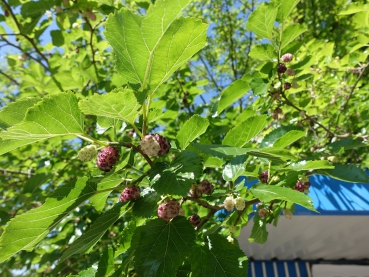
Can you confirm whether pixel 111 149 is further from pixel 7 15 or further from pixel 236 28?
pixel 236 28

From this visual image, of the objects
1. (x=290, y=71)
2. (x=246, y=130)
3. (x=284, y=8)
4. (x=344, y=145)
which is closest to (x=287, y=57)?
(x=290, y=71)

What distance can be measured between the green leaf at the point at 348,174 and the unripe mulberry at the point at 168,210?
457mm

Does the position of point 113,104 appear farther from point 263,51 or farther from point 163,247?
point 263,51

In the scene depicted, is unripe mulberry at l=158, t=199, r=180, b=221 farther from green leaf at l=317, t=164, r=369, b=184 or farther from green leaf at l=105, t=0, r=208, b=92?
green leaf at l=317, t=164, r=369, b=184

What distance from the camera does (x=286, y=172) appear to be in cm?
89

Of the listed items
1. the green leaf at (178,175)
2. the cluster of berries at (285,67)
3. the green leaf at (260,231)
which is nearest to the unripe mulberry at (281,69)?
the cluster of berries at (285,67)

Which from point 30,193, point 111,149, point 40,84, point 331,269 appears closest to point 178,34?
point 111,149

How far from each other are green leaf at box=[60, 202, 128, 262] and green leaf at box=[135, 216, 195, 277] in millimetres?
71

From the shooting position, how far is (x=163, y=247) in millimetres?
629

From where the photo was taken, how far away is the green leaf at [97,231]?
621mm

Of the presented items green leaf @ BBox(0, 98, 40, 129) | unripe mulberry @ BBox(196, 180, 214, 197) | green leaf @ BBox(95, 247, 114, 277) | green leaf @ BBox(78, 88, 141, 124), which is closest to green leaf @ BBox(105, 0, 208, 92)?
green leaf @ BBox(78, 88, 141, 124)

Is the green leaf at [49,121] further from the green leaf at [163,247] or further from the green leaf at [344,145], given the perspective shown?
the green leaf at [344,145]

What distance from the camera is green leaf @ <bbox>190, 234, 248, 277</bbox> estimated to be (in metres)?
0.65

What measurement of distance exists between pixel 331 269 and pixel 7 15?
4.36 metres
